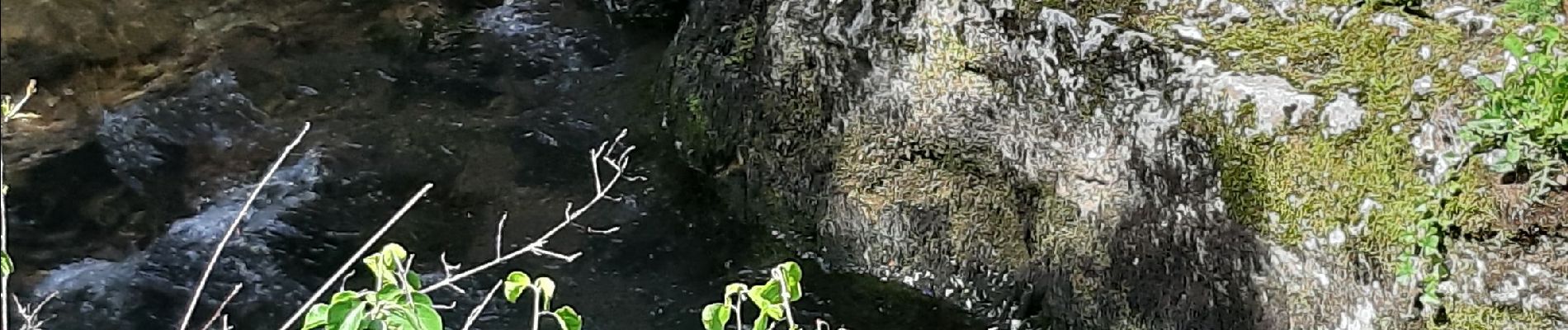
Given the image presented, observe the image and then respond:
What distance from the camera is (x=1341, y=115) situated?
2.58 m

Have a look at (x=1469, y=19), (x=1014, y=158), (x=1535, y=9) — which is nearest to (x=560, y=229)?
(x=1014, y=158)

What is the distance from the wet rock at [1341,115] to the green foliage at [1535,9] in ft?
1.13

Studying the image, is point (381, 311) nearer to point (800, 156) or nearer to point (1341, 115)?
point (1341, 115)

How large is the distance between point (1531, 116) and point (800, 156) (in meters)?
2.14

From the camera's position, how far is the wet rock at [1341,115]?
2.57 metres

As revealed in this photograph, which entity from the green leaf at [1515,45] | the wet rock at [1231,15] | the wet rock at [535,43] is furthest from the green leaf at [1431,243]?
the wet rock at [535,43]

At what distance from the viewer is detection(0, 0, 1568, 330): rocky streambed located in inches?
103

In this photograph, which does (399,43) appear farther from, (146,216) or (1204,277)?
(1204,277)

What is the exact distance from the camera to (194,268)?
4.00 metres

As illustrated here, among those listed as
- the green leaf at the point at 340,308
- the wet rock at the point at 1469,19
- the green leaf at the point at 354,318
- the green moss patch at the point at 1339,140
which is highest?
the wet rock at the point at 1469,19

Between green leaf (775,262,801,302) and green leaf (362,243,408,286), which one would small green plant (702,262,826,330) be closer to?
green leaf (775,262,801,302)

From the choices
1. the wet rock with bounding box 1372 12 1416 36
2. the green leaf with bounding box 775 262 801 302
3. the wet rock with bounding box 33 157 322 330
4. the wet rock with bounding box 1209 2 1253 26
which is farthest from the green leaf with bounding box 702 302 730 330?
the wet rock with bounding box 33 157 322 330

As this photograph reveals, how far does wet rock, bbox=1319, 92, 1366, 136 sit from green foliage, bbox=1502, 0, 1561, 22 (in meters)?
0.34

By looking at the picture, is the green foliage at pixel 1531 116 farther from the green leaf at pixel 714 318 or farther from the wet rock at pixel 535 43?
the wet rock at pixel 535 43
